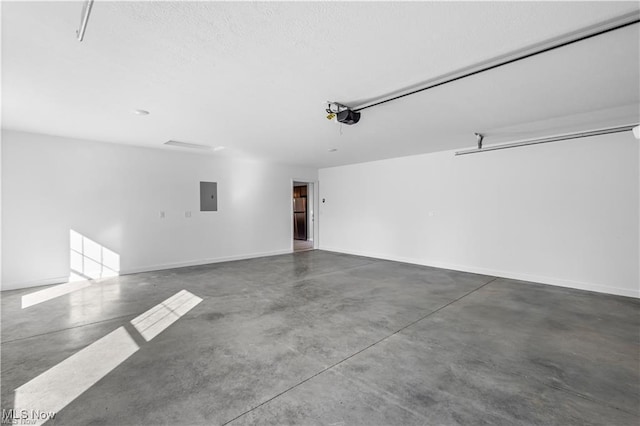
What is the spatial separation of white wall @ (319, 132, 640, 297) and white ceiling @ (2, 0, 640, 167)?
73cm

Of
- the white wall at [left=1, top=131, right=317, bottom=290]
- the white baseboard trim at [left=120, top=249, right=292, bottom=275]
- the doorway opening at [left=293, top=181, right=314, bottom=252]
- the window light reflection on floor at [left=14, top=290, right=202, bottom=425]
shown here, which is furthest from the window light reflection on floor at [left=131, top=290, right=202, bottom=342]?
the doorway opening at [left=293, top=181, right=314, bottom=252]

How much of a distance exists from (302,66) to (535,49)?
1878 mm

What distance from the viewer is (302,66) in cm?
247

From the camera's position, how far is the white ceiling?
1828mm

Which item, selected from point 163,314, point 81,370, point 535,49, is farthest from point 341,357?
point 535,49

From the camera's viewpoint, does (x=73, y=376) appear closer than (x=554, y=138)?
Yes

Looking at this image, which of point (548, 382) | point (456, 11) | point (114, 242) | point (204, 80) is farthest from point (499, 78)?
point (114, 242)

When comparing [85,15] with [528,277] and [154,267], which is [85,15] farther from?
[528,277]

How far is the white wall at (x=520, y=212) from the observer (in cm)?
429

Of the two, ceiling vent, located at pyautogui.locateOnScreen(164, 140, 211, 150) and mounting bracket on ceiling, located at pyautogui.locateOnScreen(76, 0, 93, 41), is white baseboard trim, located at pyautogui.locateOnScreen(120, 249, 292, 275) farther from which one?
mounting bracket on ceiling, located at pyautogui.locateOnScreen(76, 0, 93, 41)

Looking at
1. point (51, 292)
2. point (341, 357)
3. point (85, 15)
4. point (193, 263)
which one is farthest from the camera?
point (193, 263)

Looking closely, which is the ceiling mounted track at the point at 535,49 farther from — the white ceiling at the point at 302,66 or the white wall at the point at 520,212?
the white wall at the point at 520,212

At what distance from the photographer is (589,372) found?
2.25 meters

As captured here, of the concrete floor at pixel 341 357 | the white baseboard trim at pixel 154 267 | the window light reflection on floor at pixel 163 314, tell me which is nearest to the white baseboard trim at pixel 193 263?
the white baseboard trim at pixel 154 267
